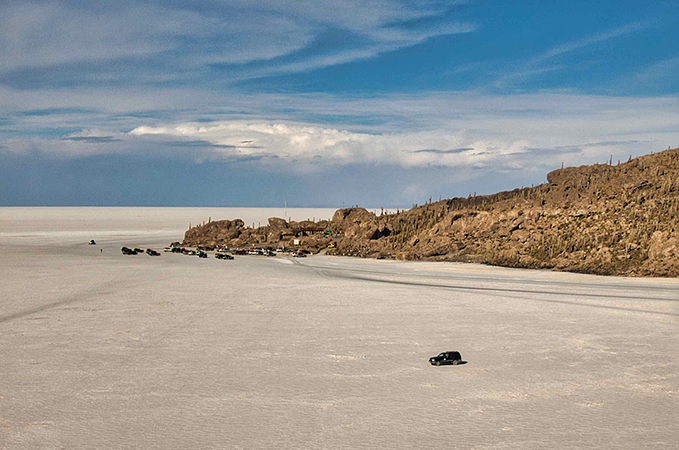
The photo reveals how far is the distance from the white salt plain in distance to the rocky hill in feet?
42.3

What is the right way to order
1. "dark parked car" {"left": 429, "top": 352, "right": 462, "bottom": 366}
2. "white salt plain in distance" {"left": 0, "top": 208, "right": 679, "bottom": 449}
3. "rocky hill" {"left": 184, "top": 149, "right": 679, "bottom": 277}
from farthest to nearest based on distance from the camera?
"rocky hill" {"left": 184, "top": 149, "right": 679, "bottom": 277} < "dark parked car" {"left": 429, "top": 352, "right": 462, "bottom": 366} < "white salt plain in distance" {"left": 0, "top": 208, "right": 679, "bottom": 449}

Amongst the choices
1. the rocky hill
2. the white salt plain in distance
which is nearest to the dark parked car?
the white salt plain in distance

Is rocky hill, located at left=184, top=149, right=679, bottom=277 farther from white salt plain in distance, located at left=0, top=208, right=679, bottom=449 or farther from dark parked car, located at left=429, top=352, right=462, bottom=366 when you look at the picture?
dark parked car, located at left=429, top=352, right=462, bottom=366

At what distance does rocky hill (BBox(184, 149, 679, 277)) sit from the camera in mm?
35375

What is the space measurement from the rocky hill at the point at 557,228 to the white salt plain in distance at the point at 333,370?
12889 millimetres

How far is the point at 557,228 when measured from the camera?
41.1 meters

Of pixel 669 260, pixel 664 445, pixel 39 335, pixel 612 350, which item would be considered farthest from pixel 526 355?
pixel 669 260

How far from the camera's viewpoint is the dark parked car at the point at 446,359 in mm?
11938

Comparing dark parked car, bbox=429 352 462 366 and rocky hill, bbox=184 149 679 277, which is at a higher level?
rocky hill, bbox=184 149 679 277

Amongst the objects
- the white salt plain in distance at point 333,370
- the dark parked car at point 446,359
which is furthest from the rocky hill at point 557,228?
the dark parked car at point 446,359

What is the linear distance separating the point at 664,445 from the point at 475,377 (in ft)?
12.4

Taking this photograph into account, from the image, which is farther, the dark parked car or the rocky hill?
the rocky hill

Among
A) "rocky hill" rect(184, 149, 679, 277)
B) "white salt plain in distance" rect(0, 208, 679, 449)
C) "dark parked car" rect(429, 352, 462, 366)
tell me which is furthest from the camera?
"rocky hill" rect(184, 149, 679, 277)

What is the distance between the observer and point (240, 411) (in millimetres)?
9305
